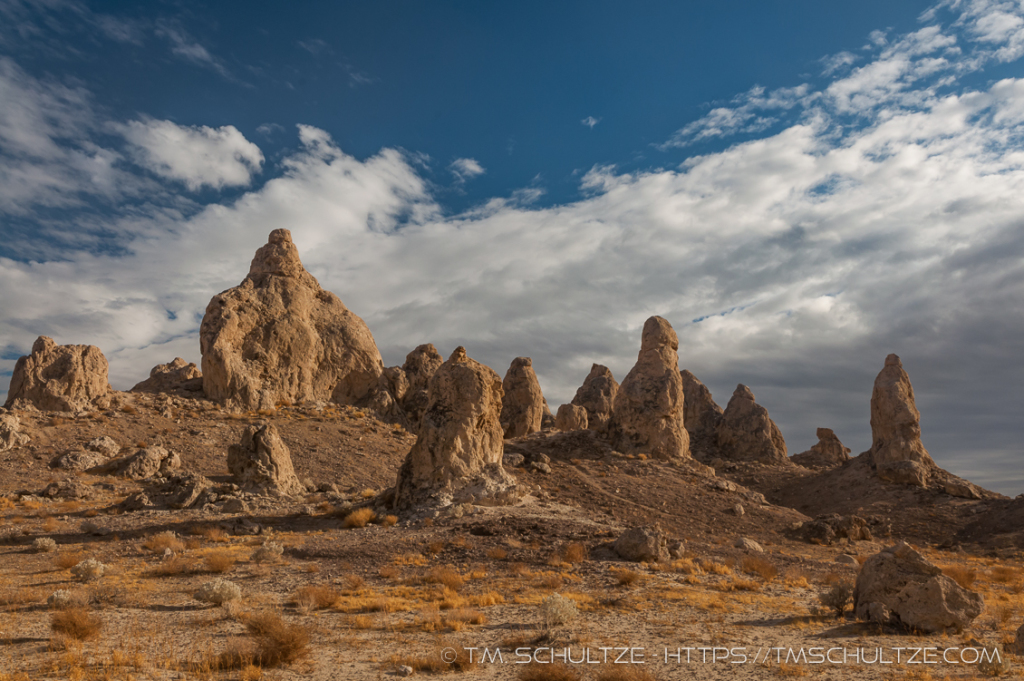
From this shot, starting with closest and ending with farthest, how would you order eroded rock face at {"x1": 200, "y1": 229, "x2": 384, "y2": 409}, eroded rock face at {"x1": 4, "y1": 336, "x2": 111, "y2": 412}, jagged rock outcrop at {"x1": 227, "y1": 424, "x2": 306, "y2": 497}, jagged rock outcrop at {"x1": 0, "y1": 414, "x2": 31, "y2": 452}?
1. jagged rock outcrop at {"x1": 227, "y1": 424, "x2": 306, "y2": 497}
2. jagged rock outcrop at {"x1": 0, "y1": 414, "x2": 31, "y2": 452}
3. eroded rock face at {"x1": 4, "y1": 336, "x2": 111, "y2": 412}
4. eroded rock face at {"x1": 200, "y1": 229, "x2": 384, "y2": 409}

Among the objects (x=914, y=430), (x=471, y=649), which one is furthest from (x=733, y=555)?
(x=914, y=430)

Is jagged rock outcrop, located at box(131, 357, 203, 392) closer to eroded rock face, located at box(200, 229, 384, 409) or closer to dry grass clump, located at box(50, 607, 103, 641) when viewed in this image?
eroded rock face, located at box(200, 229, 384, 409)

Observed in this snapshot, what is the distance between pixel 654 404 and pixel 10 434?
34.3 m

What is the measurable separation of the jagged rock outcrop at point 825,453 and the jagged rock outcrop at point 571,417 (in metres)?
18.7

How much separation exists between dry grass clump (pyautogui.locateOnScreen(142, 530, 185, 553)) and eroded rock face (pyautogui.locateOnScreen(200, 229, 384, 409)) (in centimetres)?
2248

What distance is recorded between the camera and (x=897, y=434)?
42.6 metres

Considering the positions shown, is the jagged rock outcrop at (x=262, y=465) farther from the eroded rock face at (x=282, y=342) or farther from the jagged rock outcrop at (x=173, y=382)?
the jagged rock outcrop at (x=173, y=382)

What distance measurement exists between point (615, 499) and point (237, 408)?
23.6 m

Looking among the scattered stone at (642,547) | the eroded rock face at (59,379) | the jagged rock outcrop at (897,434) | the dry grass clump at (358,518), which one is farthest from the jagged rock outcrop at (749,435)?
the eroded rock face at (59,379)

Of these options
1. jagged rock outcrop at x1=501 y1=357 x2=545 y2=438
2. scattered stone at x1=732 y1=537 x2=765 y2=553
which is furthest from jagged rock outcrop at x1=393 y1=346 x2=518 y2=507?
jagged rock outcrop at x1=501 y1=357 x2=545 y2=438

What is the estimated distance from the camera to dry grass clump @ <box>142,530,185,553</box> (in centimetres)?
1673

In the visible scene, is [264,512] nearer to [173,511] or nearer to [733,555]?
[173,511]

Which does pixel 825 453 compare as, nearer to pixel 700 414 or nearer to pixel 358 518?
pixel 700 414

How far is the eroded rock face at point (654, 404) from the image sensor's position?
1556 inches
